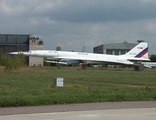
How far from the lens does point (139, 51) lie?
3029 inches

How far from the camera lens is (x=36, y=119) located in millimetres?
7664

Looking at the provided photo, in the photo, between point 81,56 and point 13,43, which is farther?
point 13,43

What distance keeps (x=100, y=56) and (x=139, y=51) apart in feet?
39.8

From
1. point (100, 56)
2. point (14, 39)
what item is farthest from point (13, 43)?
point (100, 56)

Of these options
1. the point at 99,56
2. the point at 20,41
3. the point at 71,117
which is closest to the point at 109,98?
the point at 71,117

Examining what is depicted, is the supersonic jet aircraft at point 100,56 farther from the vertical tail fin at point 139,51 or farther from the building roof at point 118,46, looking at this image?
the building roof at point 118,46

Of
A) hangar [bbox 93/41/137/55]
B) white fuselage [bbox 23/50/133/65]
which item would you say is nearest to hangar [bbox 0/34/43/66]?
hangar [bbox 93/41/137/55]

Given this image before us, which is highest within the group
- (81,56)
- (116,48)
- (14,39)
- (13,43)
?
(14,39)

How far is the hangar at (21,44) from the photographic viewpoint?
107 metres

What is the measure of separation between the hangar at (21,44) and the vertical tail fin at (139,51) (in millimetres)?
42478

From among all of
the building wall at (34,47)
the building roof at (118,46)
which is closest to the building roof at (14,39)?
the building wall at (34,47)

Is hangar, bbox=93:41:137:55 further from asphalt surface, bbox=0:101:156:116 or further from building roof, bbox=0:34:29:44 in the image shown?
asphalt surface, bbox=0:101:156:116

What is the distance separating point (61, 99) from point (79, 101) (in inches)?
32.0

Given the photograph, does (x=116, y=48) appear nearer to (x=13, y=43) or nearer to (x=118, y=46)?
(x=118, y=46)
